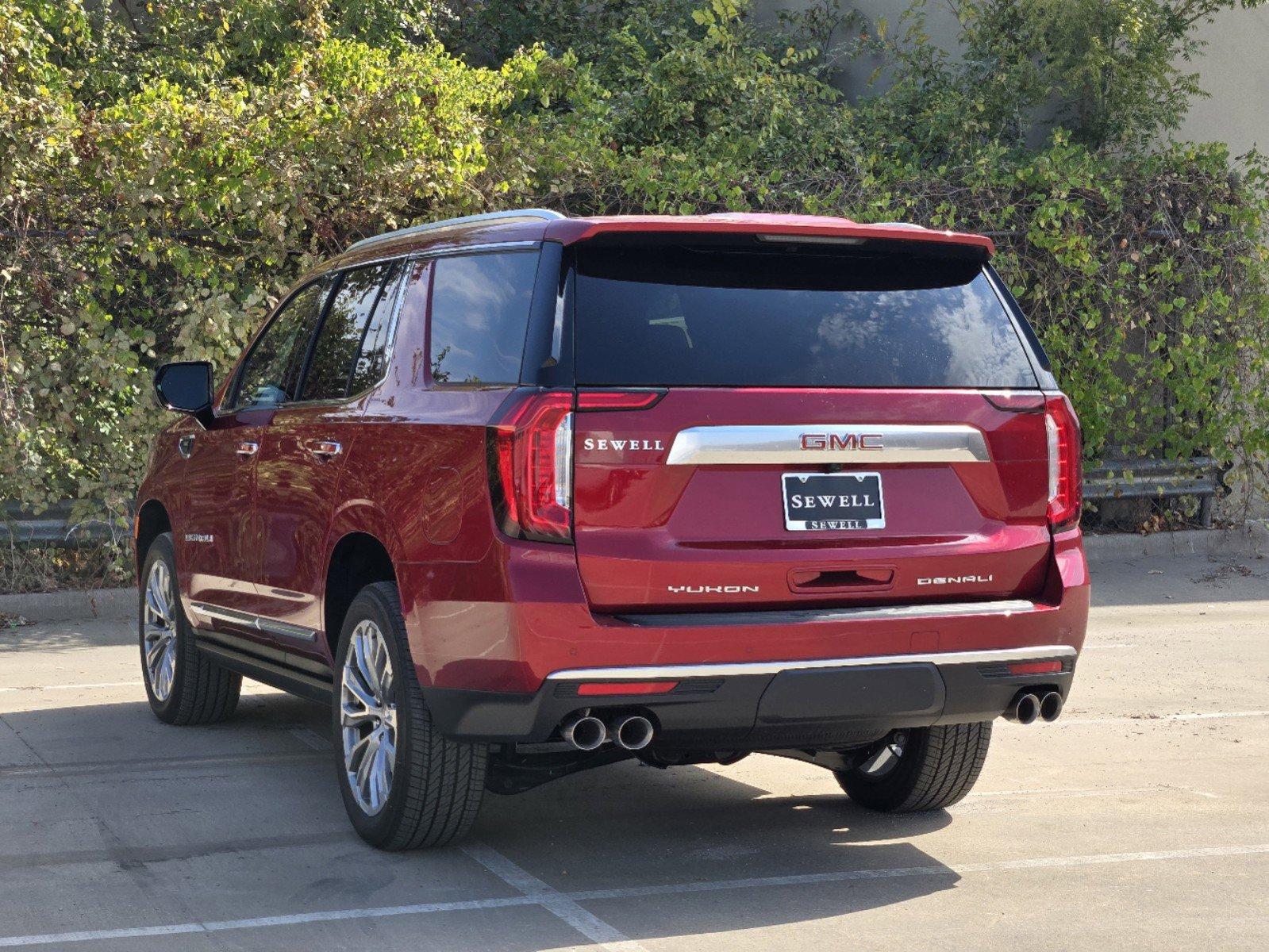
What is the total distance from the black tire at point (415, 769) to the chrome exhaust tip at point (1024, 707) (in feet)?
5.30

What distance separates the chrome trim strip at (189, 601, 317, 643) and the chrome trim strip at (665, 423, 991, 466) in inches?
75.2

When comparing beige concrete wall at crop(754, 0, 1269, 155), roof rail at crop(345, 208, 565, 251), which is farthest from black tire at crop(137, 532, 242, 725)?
beige concrete wall at crop(754, 0, 1269, 155)

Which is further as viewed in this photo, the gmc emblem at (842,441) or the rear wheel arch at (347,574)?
the rear wheel arch at (347,574)

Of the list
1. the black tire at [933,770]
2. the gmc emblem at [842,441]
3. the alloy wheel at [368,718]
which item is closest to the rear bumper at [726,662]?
the alloy wheel at [368,718]

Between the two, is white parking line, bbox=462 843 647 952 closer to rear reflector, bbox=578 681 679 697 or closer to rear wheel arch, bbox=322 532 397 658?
rear reflector, bbox=578 681 679 697

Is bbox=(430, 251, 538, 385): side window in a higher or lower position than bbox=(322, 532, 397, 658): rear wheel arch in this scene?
higher

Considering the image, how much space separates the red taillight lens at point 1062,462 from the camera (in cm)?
519

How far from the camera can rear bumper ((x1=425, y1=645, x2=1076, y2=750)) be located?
15.1ft

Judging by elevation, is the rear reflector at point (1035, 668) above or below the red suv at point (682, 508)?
below

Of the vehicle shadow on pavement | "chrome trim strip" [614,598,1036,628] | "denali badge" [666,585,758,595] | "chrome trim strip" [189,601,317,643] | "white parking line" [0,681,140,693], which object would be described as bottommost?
"white parking line" [0,681,140,693]

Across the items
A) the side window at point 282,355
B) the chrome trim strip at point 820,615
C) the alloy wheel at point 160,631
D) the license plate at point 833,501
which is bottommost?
the alloy wheel at point 160,631

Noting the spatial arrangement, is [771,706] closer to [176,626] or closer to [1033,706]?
[1033,706]

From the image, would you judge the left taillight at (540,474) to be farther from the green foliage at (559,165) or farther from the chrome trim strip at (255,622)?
the green foliage at (559,165)

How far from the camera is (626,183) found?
40.8 ft
